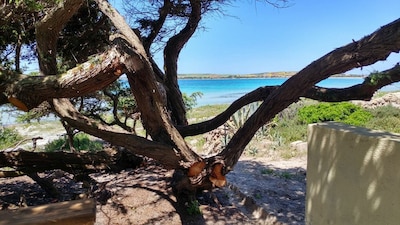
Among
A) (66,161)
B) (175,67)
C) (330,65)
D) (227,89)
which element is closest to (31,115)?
(66,161)

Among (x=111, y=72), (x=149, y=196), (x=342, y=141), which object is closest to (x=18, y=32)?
(x=111, y=72)

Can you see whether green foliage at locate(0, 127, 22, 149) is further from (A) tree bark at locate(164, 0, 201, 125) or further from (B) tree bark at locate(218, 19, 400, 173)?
(B) tree bark at locate(218, 19, 400, 173)

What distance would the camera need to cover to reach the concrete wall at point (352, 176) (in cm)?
157

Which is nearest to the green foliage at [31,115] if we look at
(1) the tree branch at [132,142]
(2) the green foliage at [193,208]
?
(1) the tree branch at [132,142]

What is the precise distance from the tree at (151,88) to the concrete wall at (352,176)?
0.51 metres

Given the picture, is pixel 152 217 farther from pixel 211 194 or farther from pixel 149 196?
pixel 211 194

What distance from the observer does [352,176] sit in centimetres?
185

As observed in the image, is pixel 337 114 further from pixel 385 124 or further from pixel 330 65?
pixel 330 65

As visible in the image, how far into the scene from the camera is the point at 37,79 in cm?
227

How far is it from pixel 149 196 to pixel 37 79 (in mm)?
2064

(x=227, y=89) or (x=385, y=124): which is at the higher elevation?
(x=385, y=124)

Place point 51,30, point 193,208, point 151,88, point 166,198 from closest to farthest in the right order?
point 151,88 → point 51,30 → point 193,208 → point 166,198

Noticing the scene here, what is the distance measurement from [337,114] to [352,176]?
24.0 ft

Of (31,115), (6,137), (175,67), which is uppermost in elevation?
(175,67)
